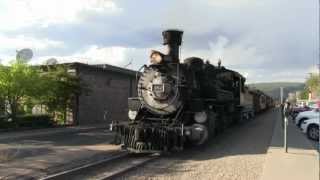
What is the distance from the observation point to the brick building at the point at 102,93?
32.9 m

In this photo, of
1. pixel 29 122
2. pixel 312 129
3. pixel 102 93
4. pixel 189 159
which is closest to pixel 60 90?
pixel 29 122

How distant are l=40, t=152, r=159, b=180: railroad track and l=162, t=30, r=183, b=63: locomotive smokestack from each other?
3699mm

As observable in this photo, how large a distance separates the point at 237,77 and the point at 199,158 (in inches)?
517

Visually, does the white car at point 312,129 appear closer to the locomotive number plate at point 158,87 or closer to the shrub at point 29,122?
the locomotive number plate at point 158,87

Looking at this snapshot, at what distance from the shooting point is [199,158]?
15.6 m

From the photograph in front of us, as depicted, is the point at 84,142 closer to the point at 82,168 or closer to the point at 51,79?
the point at 82,168

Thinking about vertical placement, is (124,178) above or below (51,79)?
below

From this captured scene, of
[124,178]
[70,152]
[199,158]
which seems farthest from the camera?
[70,152]

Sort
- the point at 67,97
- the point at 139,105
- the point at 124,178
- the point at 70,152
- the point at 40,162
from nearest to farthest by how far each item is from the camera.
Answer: the point at 124,178 < the point at 40,162 < the point at 70,152 < the point at 139,105 < the point at 67,97

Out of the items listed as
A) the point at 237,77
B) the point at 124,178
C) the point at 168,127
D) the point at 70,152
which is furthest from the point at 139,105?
the point at 237,77

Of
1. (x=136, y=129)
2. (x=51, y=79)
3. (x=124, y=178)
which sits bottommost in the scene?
(x=124, y=178)

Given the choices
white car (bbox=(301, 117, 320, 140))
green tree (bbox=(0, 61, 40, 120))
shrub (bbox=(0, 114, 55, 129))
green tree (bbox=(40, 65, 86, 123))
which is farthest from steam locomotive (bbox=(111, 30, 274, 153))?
green tree (bbox=(40, 65, 86, 123))

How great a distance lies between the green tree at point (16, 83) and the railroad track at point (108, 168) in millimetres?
13023

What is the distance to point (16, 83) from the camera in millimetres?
26906
